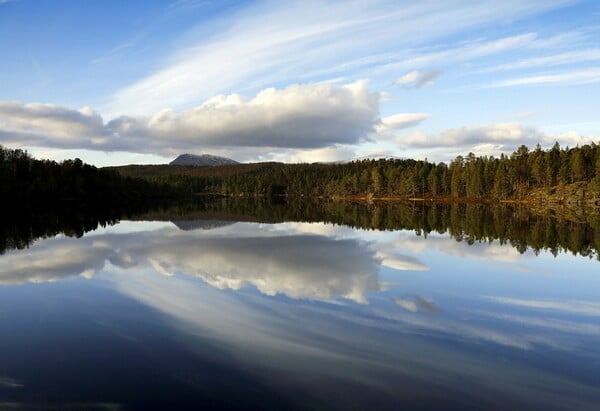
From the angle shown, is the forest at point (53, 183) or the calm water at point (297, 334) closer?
the calm water at point (297, 334)

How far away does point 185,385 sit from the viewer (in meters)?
10.3

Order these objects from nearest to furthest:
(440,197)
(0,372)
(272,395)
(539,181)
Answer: (272,395)
(0,372)
(539,181)
(440,197)

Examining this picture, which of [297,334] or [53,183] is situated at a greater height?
[53,183]

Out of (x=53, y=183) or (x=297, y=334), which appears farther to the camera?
(x=53, y=183)

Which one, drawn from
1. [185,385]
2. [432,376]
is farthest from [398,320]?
[185,385]

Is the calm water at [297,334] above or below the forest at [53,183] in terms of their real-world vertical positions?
below

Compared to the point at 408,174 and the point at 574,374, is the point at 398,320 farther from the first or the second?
the point at 408,174

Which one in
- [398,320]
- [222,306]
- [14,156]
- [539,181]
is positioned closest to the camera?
[398,320]

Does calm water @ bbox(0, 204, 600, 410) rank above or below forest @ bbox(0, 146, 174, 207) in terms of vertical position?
below

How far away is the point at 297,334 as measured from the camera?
1394cm

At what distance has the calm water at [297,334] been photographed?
32.5 ft

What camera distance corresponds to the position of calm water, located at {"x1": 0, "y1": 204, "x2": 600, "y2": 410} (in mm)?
9914

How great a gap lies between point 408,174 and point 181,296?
166 m

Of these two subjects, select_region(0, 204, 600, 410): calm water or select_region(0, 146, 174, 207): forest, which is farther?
select_region(0, 146, 174, 207): forest
